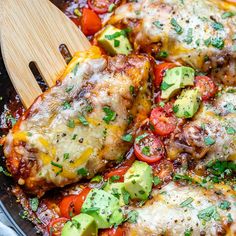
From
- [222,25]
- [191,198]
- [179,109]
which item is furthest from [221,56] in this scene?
[191,198]

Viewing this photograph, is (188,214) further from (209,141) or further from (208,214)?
(209,141)

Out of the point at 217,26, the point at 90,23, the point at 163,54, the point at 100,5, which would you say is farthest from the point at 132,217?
the point at 100,5

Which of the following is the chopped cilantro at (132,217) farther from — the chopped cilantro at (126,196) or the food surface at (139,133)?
the chopped cilantro at (126,196)

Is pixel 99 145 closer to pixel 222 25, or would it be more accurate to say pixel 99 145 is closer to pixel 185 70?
pixel 185 70

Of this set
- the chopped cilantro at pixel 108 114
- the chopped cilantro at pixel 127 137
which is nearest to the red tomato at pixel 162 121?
the chopped cilantro at pixel 127 137

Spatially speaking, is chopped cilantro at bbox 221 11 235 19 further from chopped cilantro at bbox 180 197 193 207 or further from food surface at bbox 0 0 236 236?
chopped cilantro at bbox 180 197 193 207

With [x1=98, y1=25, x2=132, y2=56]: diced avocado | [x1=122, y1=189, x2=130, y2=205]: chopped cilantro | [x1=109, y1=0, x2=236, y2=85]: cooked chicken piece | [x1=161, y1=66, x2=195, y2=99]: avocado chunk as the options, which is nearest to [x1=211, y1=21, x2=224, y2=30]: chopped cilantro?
[x1=109, y1=0, x2=236, y2=85]: cooked chicken piece
